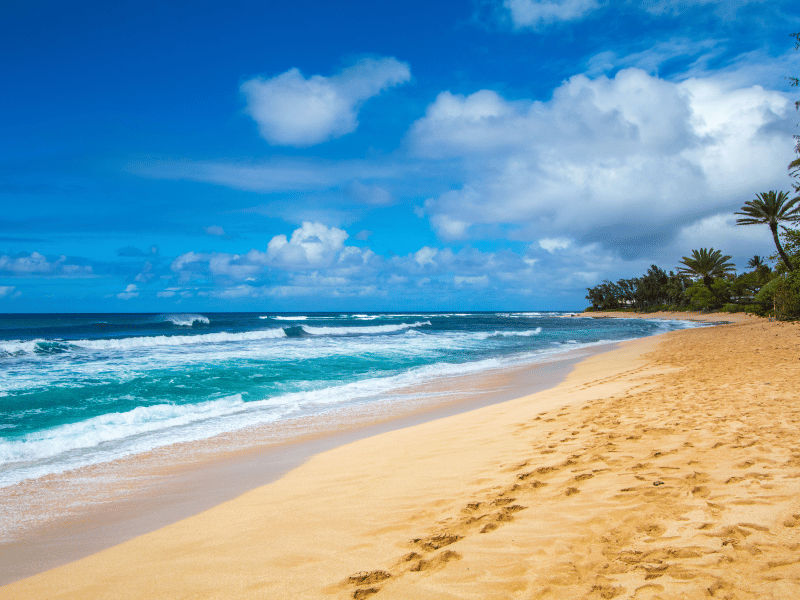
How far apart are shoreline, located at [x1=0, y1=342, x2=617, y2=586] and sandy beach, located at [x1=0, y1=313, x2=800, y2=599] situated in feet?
1.37

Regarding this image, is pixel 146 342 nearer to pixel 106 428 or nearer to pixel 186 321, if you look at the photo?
pixel 106 428

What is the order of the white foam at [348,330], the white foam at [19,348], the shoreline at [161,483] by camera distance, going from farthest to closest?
1. the white foam at [348,330]
2. the white foam at [19,348]
3. the shoreline at [161,483]

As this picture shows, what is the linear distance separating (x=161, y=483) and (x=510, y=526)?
490cm

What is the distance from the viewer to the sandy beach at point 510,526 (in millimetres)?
2709

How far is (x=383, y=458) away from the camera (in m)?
6.02

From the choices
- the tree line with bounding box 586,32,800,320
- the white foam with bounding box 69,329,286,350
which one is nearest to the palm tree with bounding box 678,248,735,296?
the tree line with bounding box 586,32,800,320

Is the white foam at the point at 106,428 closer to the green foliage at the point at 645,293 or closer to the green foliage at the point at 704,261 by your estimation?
the green foliage at the point at 704,261

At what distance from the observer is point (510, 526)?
3443mm

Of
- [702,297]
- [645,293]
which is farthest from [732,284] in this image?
[645,293]

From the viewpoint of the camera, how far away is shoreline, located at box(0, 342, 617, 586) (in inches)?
167

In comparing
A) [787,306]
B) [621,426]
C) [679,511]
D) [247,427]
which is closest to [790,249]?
[787,306]

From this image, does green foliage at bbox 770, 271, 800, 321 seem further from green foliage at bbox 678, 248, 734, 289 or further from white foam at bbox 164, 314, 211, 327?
white foam at bbox 164, 314, 211, 327

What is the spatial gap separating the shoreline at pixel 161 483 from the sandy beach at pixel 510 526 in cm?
42

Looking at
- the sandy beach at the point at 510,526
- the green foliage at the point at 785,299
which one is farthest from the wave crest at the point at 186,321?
the green foliage at the point at 785,299
